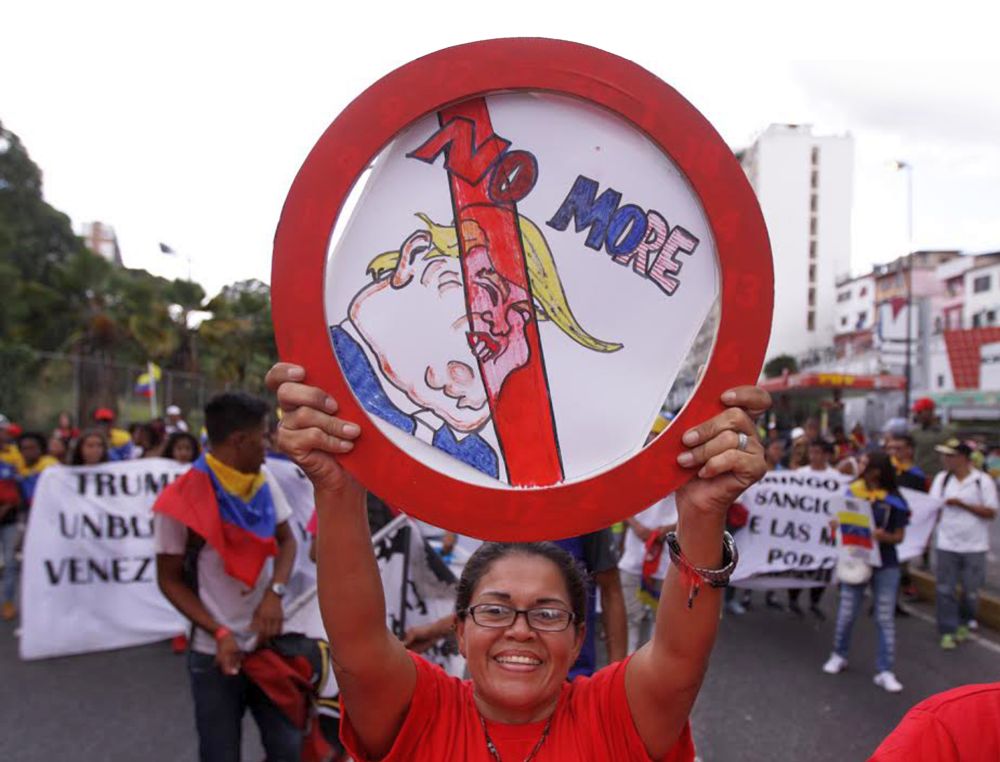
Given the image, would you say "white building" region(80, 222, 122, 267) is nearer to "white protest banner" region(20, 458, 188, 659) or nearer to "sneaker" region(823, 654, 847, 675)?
"white protest banner" region(20, 458, 188, 659)

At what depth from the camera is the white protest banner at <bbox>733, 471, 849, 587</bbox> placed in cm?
698

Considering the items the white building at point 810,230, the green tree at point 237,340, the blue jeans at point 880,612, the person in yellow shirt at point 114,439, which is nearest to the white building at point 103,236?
the green tree at point 237,340

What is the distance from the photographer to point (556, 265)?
1.35 m

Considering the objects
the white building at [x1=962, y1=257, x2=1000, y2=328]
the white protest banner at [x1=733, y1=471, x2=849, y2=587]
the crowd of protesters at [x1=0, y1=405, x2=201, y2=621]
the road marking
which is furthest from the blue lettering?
the white building at [x1=962, y1=257, x2=1000, y2=328]

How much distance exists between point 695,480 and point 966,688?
0.55 metres

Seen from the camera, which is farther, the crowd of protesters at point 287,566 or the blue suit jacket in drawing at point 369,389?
the crowd of protesters at point 287,566

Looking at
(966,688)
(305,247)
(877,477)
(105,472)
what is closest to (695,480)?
(966,688)

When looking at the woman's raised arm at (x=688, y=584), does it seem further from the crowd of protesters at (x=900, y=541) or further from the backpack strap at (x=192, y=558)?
the crowd of protesters at (x=900, y=541)

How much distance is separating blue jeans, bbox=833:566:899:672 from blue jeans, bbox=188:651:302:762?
14.3 ft

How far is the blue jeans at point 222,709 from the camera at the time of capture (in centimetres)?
295

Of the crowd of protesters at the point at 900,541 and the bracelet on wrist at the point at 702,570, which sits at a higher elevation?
the bracelet on wrist at the point at 702,570

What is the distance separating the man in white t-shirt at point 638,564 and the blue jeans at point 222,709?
7.41 ft

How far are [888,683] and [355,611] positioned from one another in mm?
5228

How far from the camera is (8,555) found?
24.0 ft
